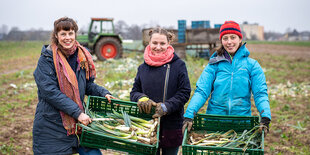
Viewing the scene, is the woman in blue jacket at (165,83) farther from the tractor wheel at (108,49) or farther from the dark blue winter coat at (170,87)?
the tractor wheel at (108,49)

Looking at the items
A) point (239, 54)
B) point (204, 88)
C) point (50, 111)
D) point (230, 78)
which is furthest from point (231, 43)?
point (50, 111)

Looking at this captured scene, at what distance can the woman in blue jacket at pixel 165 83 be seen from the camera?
99.3 inches

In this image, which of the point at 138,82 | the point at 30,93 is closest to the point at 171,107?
the point at 138,82

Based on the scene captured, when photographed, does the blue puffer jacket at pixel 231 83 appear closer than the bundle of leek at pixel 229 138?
No

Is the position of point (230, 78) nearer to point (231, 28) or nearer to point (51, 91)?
point (231, 28)

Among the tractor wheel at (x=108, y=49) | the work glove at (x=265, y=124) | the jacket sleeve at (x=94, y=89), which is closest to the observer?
the work glove at (x=265, y=124)

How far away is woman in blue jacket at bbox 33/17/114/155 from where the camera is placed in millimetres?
2277

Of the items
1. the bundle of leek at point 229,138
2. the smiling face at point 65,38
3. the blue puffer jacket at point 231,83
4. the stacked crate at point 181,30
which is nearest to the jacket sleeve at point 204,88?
the blue puffer jacket at point 231,83

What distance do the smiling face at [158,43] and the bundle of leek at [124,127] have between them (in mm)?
636

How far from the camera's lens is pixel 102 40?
1412 centimetres

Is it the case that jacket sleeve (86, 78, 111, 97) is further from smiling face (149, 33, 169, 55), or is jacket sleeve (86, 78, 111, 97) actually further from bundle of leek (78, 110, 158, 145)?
smiling face (149, 33, 169, 55)

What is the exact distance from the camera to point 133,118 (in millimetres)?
2479

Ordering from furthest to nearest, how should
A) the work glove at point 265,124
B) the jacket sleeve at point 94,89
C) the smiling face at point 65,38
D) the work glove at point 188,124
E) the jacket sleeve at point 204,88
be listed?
the jacket sleeve at point 94,89 → the jacket sleeve at point 204,88 → the smiling face at point 65,38 → the work glove at point 188,124 → the work glove at point 265,124

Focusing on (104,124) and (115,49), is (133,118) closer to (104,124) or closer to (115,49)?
(104,124)
